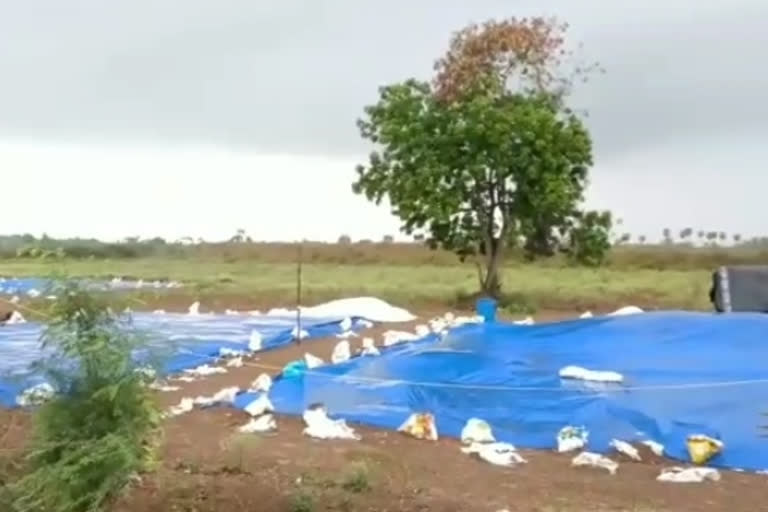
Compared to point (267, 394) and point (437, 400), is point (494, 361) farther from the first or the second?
point (267, 394)

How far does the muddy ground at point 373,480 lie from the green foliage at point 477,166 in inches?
377

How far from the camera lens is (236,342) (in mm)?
10797

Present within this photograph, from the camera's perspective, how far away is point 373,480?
5.17 m

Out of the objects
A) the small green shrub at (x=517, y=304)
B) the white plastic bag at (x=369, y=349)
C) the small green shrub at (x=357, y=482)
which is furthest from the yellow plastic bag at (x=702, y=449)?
the small green shrub at (x=517, y=304)

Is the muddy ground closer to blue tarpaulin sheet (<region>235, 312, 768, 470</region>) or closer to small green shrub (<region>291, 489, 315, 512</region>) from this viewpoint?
small green shrub (<region>291, 489, 315, 512</region>)

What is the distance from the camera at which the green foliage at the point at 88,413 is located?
3.98 metres

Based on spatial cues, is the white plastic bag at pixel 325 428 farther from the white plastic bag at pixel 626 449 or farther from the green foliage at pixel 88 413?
the green foliage at pixel 88 413

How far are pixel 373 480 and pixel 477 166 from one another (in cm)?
1153

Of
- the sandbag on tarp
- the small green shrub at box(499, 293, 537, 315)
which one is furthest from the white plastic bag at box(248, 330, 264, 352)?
the small green shrub at box(499, 293, 537, 315)

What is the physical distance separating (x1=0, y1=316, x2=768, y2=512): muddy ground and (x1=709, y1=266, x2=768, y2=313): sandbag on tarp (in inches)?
248

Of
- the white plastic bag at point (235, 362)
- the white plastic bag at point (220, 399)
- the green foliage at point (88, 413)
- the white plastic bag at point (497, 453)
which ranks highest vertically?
the green foliage at point (88, 413)

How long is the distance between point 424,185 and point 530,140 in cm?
158

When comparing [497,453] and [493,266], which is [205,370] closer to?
[497,453]

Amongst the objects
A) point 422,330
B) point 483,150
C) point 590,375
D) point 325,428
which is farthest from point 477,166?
point 325,428
